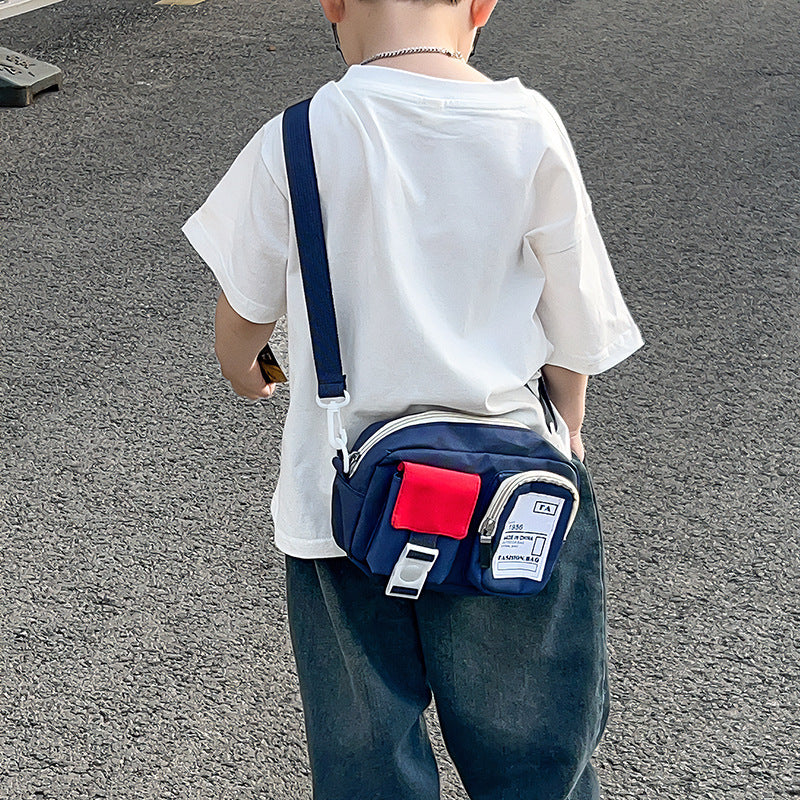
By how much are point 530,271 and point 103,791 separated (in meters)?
1.28

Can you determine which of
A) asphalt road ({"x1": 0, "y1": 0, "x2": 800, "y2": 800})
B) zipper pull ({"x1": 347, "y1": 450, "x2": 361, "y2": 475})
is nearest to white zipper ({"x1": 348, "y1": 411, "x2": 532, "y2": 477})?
zipper pull ({"x1": 347, "y1": 450, "x2": 361, "y2": 475})

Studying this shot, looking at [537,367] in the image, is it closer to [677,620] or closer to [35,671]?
[677,620]

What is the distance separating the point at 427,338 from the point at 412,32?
1.19ft

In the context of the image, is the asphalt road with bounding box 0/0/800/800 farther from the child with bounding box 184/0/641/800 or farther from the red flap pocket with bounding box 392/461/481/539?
the red flap pocket with bounding box 392/461/481/539

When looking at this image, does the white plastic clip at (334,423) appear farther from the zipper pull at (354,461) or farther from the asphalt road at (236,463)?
the asphalt road at (236,463)

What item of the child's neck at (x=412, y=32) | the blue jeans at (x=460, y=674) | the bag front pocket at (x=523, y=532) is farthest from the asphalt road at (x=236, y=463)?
the child's neck at (x=412, y=32)

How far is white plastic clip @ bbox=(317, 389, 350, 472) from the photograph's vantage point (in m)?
1.40

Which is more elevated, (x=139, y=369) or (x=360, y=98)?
(x=360, y=98)

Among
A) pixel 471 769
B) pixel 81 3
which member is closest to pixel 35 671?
pixel 471 769

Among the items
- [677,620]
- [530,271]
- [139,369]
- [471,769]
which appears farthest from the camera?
[139,369]

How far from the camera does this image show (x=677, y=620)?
249 centimetres

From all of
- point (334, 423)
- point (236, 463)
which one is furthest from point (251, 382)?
point (236, 463)

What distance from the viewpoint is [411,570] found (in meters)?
1.41

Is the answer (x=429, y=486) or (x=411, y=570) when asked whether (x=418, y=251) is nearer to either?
(x=429, y=486)
